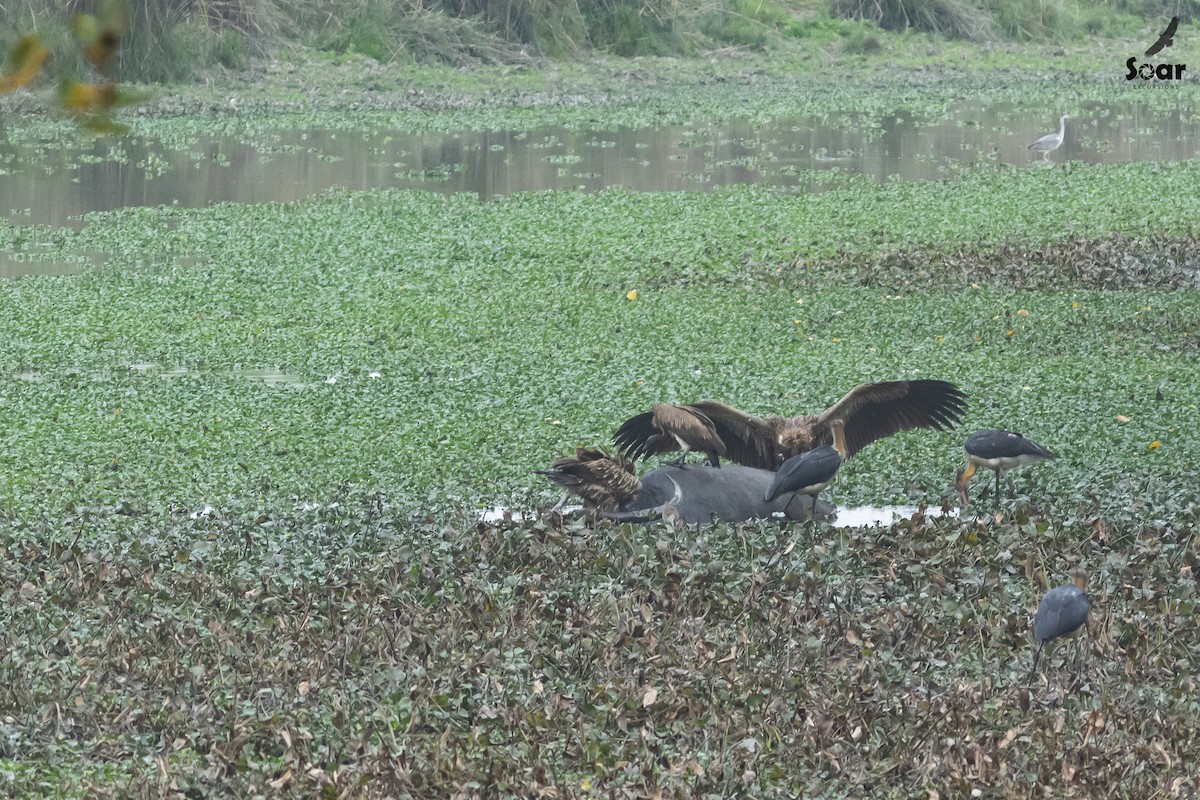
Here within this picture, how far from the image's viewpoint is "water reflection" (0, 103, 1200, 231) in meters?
17.8

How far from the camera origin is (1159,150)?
2053cm

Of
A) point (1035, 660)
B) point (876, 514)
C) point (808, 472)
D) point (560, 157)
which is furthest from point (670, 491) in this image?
point (560, 157)

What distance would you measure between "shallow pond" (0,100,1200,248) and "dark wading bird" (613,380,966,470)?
412 inches

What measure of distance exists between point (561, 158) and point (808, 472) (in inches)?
580

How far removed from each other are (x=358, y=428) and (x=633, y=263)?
4942mm

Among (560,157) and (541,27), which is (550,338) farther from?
(541,27)

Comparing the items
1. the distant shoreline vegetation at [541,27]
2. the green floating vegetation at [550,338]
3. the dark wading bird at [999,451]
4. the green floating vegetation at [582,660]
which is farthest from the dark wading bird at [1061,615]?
the distant shoreline vegetation at [541,27]

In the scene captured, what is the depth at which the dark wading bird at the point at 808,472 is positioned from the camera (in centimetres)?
611

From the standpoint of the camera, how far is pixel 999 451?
630cm

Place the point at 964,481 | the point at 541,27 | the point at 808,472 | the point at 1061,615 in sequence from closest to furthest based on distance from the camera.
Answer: the point at 1061,615 < the point at 808,472 < the point at 964,481 < the point at 541,27

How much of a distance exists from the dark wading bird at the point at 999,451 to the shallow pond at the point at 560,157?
10891mm

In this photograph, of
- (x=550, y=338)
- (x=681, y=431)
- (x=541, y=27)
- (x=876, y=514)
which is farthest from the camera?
(x=541, y=27)

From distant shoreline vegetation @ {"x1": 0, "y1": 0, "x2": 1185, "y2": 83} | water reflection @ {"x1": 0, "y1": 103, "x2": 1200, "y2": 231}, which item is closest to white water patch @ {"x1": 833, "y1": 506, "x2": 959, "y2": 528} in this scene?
water reflection @ {"x1": 0, "y1": 103, "x2": 1200, "y2": 231}

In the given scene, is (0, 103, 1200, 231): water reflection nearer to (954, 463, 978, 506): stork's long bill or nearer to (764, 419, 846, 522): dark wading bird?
(954, 463, 978, 506): stork's long bill
